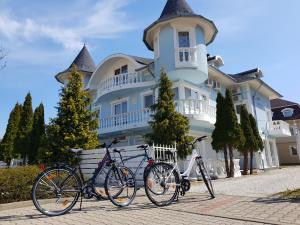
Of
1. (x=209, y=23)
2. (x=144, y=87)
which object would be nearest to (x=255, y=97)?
(x=209, y=23)

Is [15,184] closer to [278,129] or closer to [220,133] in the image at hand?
[220,133]

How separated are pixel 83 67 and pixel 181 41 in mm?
12845

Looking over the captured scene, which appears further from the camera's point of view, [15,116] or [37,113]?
[15,116]

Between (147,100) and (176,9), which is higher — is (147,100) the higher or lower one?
the lower one

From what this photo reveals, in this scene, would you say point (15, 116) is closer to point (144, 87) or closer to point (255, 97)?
point (144, 87)

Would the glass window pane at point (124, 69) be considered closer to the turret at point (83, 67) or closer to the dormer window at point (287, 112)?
the turret at point (83, 67)

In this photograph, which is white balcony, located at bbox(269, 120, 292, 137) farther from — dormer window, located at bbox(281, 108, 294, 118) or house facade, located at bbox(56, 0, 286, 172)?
dormer window, located at bbox(281, 108, 294, 118)

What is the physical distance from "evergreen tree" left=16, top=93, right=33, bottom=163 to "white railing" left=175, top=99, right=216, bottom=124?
1195 cm

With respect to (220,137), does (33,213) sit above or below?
below

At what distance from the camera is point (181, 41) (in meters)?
19.2

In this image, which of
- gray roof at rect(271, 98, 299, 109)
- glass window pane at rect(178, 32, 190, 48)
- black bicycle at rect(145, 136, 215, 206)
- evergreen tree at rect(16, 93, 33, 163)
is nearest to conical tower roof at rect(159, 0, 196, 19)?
glass window pane at rect(178, 32, 190, 48)

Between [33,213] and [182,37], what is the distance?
16.2 m

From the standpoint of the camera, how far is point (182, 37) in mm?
19312

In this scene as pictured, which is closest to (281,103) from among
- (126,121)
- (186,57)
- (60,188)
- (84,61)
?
(186,57)
